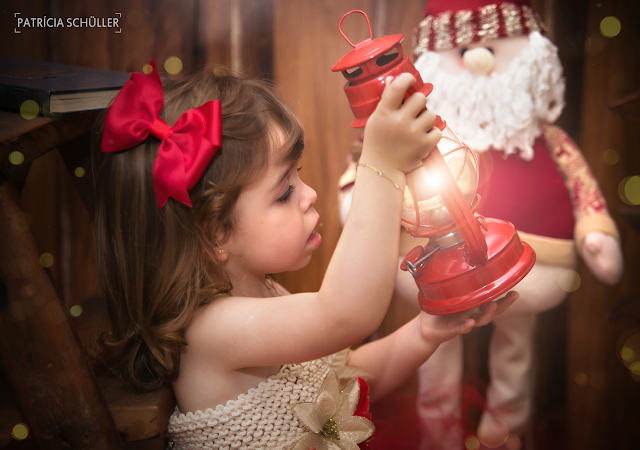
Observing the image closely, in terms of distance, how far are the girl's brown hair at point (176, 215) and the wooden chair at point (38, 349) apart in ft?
A: 0.26

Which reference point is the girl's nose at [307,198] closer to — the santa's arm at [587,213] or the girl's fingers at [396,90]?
the girl's fingers at [396,90]

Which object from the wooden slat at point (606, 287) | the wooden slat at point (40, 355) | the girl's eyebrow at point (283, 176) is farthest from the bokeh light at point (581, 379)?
the wooden slat at point (40, 355)

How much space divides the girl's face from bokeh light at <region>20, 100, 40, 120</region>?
29 cm

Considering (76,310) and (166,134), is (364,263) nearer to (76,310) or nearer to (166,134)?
(166,134)

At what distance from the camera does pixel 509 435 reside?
0.79m

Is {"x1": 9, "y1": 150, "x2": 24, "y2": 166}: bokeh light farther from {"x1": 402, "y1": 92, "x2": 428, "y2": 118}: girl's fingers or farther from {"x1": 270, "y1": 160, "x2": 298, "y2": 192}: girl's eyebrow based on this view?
{"x1": 402, "y1": 92, "x2": 428, "y2": 118}: girl's fingers

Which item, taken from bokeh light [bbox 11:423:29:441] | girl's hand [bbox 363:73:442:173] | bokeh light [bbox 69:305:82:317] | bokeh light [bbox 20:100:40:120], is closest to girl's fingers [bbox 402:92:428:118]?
girl's hand [bbox 363:73:442:173]

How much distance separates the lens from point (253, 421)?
0.60 m

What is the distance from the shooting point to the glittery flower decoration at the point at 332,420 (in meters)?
0.57

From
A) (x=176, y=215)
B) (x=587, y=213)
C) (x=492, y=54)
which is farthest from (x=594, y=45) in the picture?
(x=176, y=215)

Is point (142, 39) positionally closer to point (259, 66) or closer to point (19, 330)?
point (259, 66)

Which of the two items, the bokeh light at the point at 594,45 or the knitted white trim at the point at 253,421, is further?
the bokeh light at the point at 594,45

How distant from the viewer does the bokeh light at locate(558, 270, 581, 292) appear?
73 centimetres

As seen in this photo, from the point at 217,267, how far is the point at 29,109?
0.32 meters
